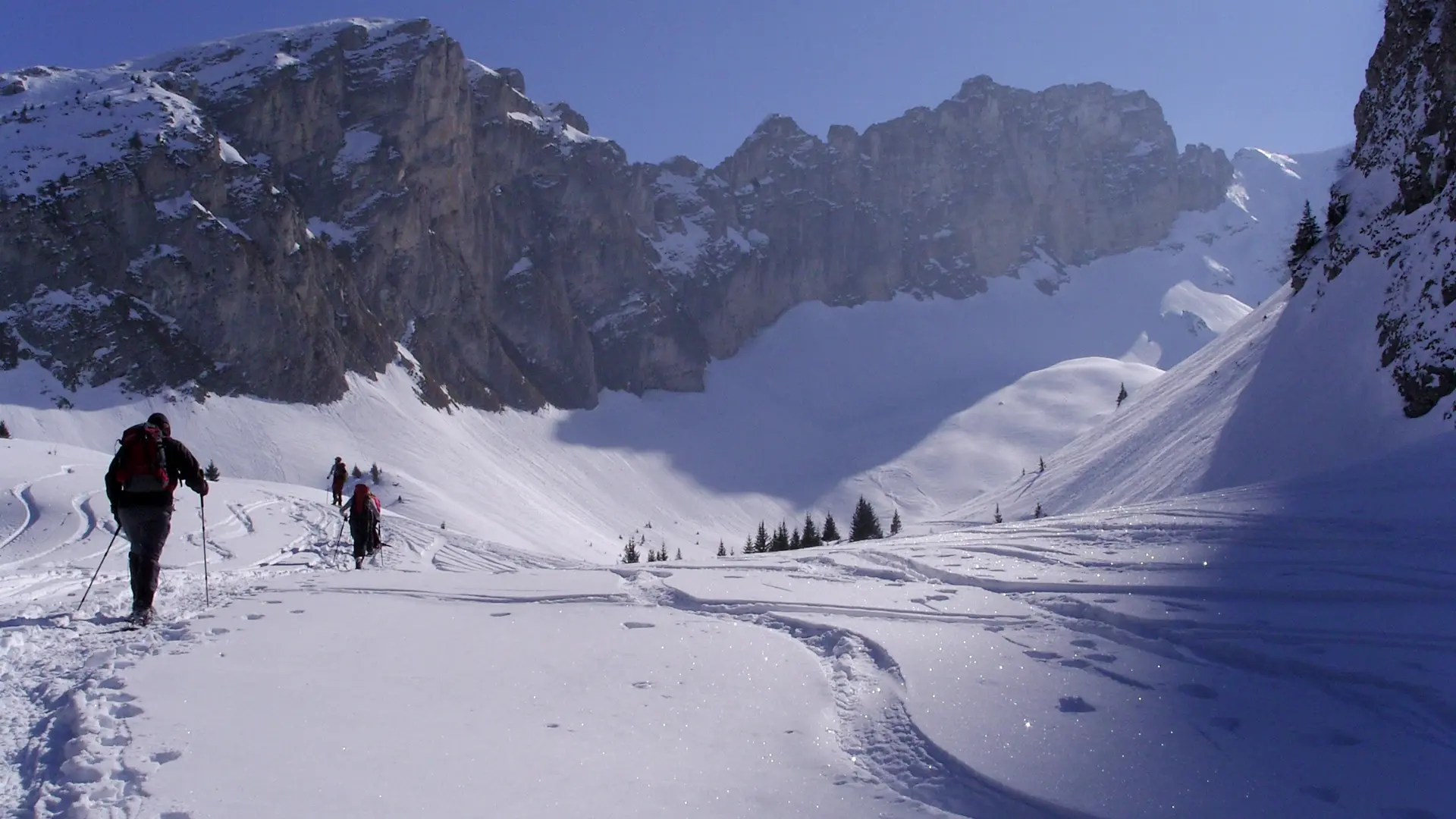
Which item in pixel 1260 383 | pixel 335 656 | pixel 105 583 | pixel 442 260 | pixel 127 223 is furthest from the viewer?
pixel 442 260

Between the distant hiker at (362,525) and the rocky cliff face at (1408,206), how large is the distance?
1972 cm

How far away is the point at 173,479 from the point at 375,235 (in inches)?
4237

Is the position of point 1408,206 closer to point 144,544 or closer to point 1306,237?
point 1306,237

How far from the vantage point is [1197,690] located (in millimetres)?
5215

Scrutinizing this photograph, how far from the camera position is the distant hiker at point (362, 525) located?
16375 mm

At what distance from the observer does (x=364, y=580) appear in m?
10.7

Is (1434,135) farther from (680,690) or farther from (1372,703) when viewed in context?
(680,690)

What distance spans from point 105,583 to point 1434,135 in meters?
29.7

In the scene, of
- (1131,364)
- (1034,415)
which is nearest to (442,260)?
(1034,415)

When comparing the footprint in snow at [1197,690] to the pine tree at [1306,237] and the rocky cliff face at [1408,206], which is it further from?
the pine tree at [1306,237]

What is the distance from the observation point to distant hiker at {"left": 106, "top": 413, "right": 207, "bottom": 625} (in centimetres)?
830

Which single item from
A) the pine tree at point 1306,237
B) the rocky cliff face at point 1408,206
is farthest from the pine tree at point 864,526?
the rocky cliff face at point 1408,206

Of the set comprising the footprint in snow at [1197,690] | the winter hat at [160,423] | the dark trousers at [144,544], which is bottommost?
the footprint in snow at [1197,690]

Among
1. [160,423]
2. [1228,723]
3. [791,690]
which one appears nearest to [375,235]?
[160,423]
